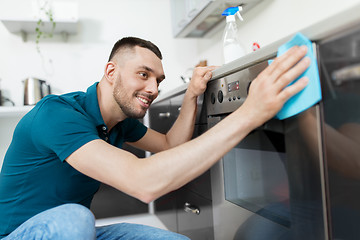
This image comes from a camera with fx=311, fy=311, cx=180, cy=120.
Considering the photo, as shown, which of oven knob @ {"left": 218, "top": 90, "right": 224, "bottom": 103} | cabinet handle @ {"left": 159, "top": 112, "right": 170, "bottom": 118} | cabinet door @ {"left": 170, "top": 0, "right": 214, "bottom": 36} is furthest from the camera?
cabinet door @ {"left": 170, "top": 0, "right": 214, "bottom": 36}

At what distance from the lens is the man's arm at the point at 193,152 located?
0.68 metres

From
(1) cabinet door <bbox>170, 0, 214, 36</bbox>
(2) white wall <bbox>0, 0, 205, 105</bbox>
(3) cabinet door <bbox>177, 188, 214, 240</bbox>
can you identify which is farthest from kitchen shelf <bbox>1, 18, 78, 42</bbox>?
(3) cabinet door <bbox>177, 188, 214, 240</bbox>

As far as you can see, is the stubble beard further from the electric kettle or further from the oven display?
the electric kettle

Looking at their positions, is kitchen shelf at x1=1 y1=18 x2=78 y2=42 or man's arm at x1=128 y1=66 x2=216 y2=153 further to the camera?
kitchen shelf at x1=1 y1=18 x2=78 y2=42

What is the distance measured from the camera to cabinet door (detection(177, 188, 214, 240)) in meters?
1.21

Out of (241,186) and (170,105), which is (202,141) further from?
(170,105)

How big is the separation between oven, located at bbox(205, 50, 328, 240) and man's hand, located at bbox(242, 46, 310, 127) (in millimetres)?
63

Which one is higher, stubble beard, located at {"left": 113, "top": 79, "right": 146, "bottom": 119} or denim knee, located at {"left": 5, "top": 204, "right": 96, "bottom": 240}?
stubble beard, located at {"left": 113, "top": 79, "right": 146, "bottom": 119}

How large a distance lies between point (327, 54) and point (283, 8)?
116 cm

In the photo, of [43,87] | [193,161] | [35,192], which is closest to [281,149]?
[193,161]

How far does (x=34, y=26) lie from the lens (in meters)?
2.41

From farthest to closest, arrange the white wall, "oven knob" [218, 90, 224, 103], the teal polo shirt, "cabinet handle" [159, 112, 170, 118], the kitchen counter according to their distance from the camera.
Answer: the white wall < "cabinet handle" [159, 112, 170, 118] < "oven knob" [218, 90, 224, 103] < the teal polo shirt < the kitchen counter

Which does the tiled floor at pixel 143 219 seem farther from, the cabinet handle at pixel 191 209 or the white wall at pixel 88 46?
the white wall at pixel 88 46

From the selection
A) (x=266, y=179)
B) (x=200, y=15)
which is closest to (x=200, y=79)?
(x=266, y=179)
